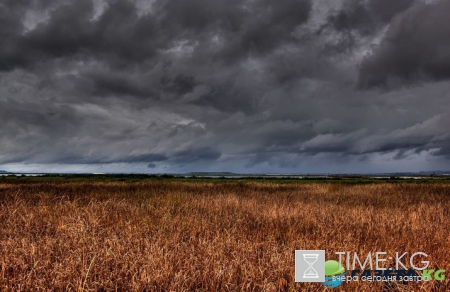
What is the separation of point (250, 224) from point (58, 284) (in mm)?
4955

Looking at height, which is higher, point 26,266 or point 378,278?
point 26,266

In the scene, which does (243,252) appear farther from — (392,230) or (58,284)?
(392,230)

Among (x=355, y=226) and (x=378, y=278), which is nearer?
(x=378, y=278)

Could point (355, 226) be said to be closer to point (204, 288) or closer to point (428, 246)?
point (428, 246)

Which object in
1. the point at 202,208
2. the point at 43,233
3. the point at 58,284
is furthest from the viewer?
the point at 202,208

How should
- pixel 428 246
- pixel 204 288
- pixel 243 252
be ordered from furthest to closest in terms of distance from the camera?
pixel 428 246 < pixel 243 252 < pixel 204 288

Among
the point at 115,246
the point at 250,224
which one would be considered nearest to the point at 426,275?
the point at 250,224

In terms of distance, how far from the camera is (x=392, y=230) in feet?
23.1

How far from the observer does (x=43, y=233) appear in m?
5.84

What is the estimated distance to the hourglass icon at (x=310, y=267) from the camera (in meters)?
3.61

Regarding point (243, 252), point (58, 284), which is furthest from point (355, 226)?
point (58, 284)

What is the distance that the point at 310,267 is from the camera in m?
3.83

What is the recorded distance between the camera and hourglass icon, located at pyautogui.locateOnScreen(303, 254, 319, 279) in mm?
3607

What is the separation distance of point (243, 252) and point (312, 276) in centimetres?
121
